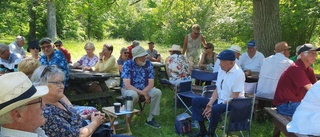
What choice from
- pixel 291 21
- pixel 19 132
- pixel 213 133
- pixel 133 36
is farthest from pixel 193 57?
pixel 133 36

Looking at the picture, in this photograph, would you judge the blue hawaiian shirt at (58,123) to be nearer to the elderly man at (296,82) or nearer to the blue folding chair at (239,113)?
the blue folding chair at (239,113)

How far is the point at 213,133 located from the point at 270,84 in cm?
139

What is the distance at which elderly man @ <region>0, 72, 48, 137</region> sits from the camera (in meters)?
1.78

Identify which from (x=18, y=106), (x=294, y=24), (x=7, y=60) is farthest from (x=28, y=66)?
(x=294, y=24)

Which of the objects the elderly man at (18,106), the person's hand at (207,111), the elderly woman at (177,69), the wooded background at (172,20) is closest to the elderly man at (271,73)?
the person's hand at (207,111)

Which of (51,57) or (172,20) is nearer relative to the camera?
(51,57)

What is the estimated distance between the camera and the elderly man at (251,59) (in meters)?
6.43

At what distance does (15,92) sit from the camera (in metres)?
1.81

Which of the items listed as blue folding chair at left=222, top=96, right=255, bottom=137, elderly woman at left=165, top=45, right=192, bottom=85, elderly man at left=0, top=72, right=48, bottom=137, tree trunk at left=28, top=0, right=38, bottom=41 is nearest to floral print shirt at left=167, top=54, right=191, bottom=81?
elderly woman at left=165, top=45, right=192, bottom=85

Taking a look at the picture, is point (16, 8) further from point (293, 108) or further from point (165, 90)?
point (293, 108)

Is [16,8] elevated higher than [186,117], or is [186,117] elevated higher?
[16,8]

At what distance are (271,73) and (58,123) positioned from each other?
350cm

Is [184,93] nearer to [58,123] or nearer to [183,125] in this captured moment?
[183,125]

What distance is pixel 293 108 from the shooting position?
4059mm
